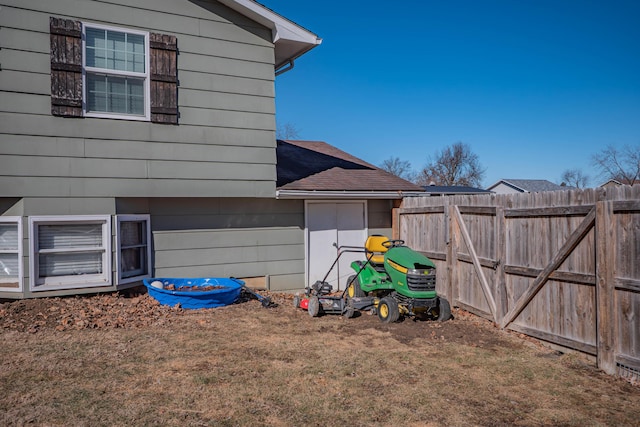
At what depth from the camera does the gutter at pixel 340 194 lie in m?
8.94

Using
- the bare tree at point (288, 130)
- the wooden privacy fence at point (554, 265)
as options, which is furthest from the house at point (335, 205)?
the bare tree at point (288, 130)

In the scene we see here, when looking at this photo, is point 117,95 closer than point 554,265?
No

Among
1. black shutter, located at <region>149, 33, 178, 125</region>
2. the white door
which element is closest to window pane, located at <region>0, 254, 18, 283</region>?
black shutter, located at <region>149, 33, 178, 125</region>

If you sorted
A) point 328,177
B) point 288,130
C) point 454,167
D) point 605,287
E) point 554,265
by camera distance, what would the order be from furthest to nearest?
point 454,167 → point 288,130 → point 328,177 → point 554,265 → point 605,287

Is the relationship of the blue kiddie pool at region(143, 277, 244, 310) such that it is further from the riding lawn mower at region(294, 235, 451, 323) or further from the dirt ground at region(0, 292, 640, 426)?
the riding lawn mower at region(294, 235, 451, 323)

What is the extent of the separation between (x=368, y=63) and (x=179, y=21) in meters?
12.7

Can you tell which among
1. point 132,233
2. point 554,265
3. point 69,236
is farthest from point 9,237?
point 554,265

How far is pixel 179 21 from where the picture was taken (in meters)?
8.05

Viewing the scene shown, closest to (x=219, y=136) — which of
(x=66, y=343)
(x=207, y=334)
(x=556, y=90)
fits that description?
(x=207, y=334)

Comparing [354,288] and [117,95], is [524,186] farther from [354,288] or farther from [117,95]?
[117,95]

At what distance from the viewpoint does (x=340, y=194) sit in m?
9.37

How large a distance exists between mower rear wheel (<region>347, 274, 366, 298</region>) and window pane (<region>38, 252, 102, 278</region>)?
4.23m

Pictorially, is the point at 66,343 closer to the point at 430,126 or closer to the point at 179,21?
the point at 179,21

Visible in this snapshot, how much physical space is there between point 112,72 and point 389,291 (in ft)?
19.2
